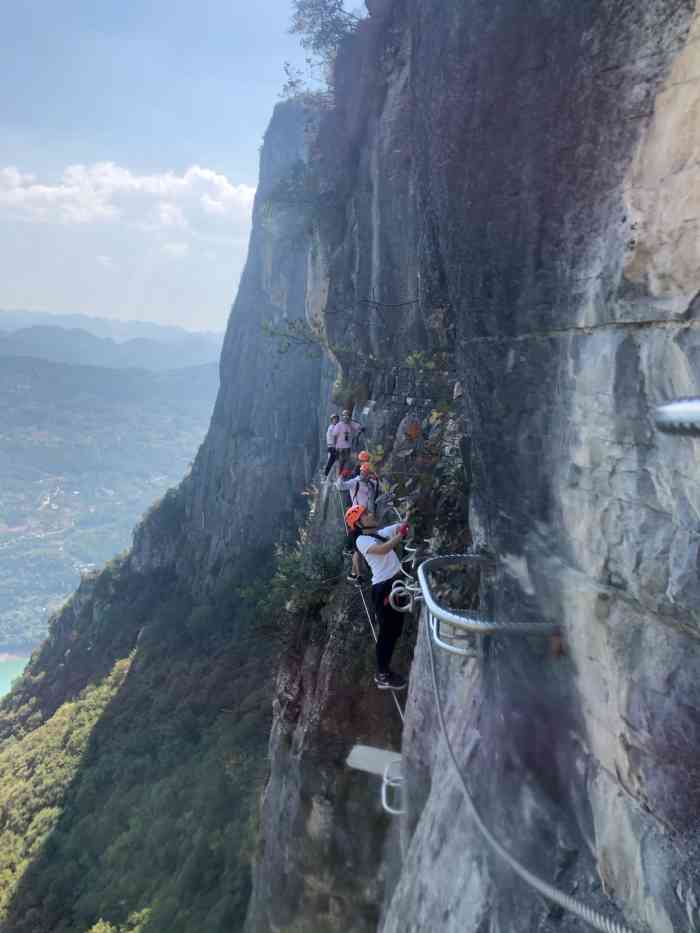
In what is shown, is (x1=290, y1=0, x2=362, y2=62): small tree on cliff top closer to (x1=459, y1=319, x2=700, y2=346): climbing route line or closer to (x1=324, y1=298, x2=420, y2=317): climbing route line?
(x1=324, y1=298, x2=420, y2=317): climbing route line

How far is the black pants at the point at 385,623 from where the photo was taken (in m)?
6.96

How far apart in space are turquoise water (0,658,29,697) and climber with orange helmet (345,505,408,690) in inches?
5870

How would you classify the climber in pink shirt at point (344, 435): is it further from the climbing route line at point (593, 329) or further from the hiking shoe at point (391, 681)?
the climbing route line at point (593, 329)

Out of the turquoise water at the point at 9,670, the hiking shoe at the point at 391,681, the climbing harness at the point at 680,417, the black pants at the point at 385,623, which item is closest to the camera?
the climbing harness at the point at 680,417

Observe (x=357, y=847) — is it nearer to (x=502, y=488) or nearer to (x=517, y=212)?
(x=502, y=488)

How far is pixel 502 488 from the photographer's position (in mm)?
4070

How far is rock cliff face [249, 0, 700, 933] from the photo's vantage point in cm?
265

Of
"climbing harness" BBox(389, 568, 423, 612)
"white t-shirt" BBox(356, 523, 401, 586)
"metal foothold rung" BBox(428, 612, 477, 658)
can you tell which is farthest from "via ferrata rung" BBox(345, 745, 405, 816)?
"metal foothold rung" BBox(428, 612, 477, 658)

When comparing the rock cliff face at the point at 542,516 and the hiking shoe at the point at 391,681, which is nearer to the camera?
the rock cliff face at the point at 542,516

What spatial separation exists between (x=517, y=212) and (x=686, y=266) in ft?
4.00

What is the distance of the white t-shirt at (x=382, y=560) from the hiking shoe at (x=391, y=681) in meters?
1.23

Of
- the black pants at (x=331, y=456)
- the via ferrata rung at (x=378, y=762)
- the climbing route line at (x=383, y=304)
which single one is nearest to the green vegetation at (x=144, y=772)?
the black pants at (x=331, y=456)

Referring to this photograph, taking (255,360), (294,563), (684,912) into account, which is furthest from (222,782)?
(255,360)

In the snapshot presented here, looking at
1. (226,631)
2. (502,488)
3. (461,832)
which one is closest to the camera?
(502,488)
